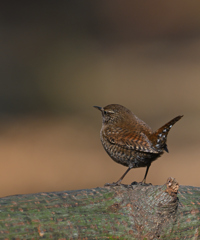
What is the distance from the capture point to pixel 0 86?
205 inches

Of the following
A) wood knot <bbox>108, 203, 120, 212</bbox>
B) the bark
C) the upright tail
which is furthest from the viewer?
the upright tail

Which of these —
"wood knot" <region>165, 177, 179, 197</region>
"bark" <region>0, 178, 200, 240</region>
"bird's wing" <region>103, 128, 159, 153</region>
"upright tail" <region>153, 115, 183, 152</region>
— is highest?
"upright tail" <region>153, 115, 183, 152</region>

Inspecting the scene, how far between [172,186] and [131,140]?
70cm

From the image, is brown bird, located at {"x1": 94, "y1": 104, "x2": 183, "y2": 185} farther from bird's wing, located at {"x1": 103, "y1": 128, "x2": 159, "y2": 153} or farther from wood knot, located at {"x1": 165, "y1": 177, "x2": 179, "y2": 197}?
wood knot, located at {"x1": 165, "y1": 177, "x2": 179, "y2": 197}

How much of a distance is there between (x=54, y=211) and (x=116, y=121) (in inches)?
38.0

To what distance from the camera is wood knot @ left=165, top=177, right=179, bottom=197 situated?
1.37 m

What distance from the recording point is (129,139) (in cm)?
208

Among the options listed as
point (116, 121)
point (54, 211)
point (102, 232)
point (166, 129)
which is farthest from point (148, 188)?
point (116, 121)

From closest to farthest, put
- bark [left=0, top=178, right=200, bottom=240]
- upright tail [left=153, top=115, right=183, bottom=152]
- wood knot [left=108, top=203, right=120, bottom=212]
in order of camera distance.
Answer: bark [left=0, top=178, right=200, bottom=240]
wood knot [left=108, top=203, right=120, bottom=212]
upright tail [left=153, top=115, right=183, bottom=152]

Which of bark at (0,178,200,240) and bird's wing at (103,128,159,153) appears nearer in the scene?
bark at (0,178,200,240)

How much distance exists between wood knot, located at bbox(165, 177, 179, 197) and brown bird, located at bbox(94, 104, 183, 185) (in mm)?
568

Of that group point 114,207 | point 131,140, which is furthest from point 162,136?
point 114,207

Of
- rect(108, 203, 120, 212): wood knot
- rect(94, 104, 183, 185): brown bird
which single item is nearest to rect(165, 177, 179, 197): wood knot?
rect(108, 203, 120, 212): wood knot

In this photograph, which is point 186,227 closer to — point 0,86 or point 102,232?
point 102,232
